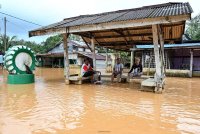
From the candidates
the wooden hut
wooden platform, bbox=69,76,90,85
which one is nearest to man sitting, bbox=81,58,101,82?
wooden platform, bbox=69,76,90,85

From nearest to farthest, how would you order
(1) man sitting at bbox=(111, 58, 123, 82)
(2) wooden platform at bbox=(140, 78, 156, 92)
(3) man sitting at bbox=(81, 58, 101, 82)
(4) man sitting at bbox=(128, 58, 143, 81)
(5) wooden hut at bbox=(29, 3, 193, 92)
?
1. (5) wooden hut at bbox=(29, 3, 193, 92)
2. (2) wooden platform at bbox=(140, 78, 156, 92)
3. (3) man sitting at bbox=(81, 58, 101, 82)
4. (4) man sitting at bbox=(128, 58, 143, 81)
5. (1) man sitting at bbox=(111, 58, 123, 82)

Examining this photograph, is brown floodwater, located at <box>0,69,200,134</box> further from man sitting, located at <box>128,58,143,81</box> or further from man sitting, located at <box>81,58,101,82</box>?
man sitting, located at <box>128,58,143,81</box>

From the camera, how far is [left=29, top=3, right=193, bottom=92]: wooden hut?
372 inches

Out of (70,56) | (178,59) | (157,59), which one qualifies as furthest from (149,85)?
(70,56)

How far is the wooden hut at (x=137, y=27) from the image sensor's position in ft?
31.0

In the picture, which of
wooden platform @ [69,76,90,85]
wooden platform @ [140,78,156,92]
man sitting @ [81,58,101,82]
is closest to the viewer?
wooden platform @ [140,78,156,92]

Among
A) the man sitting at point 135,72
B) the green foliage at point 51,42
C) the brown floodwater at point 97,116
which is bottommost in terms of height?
the brown floodwater at point 97,116

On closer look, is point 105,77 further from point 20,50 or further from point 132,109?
point 132,109

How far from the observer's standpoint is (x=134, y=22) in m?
9.84

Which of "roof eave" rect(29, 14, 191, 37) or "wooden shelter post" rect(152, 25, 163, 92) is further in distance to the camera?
"wooden shelter post" rect(152, 25, 163, 92)

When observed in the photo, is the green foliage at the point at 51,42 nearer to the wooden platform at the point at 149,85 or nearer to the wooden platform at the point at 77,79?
the wooden platform at the point at 77,79

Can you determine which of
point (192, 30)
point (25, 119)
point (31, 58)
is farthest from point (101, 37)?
point (192, 30)

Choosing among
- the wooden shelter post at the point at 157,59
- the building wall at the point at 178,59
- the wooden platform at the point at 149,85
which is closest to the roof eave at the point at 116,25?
the wooden shelter post at the point at 157,59

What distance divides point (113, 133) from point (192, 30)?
46093mm
